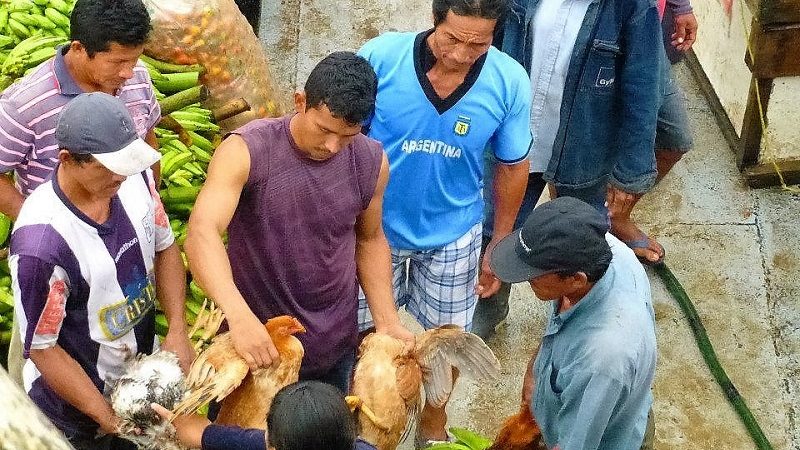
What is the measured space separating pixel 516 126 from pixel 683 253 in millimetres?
2143

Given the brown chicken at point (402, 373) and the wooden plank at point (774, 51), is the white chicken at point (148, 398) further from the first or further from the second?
the wooden plank at point (774, 51)

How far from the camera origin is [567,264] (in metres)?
2.76

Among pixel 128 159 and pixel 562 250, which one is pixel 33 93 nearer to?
pixel 128 159

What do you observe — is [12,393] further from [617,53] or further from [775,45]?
[775,45]

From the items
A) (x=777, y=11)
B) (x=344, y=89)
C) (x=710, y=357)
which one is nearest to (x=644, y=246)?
(x=710, y=357)

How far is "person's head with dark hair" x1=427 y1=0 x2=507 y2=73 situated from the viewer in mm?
3180

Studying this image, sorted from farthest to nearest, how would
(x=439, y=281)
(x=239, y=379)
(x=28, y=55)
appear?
(x=28, y=55) < (x=439, y=281) < (x=239, y=379)

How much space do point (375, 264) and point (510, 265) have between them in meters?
0.54

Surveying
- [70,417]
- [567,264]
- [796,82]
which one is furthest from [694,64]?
[70,417]

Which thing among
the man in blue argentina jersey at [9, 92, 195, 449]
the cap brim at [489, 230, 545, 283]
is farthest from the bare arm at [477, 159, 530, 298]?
the man in blue argentina jersey at [9, 92, 195, 449]

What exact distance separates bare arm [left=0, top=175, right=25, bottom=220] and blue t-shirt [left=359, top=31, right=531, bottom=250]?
51.8 inches

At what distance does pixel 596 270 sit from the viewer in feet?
9.11

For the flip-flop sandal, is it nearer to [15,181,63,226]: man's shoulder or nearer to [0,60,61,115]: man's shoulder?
[0,60,61,115]: man's shoulder

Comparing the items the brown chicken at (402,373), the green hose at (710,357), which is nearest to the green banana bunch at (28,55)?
the brown chicken at (402,373)
